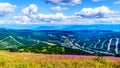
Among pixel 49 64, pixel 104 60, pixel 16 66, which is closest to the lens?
pixel 16 66

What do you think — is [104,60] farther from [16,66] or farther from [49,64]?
[16,66]

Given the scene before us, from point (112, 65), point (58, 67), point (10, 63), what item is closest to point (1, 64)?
point (10, 63)

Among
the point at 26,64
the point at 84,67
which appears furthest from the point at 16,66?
the point at 84,67

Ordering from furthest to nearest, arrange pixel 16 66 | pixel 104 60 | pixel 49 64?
pixel 104 60 → pixel 49 64 → pixel 16 66

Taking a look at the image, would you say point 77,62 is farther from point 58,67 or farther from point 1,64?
point 1,64

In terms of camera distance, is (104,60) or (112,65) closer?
(112,65)

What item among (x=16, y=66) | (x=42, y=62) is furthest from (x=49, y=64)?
(x=16, y=66)

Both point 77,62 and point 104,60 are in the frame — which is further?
point 104,60

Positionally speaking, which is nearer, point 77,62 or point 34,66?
point 34,66
